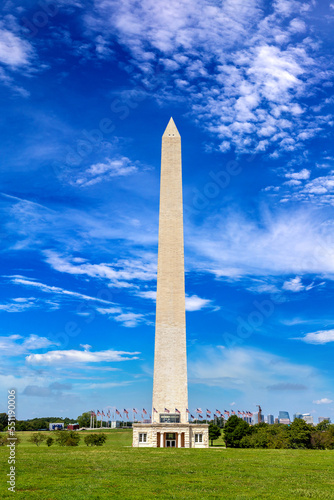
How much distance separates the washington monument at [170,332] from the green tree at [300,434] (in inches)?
527

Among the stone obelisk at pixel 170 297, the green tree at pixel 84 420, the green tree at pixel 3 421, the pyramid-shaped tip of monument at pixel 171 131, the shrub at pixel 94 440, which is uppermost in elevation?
the pyramid-shaped tip of monument at pixel 171 131

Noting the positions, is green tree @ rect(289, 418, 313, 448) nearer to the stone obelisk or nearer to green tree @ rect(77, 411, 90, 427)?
the stone obelisk

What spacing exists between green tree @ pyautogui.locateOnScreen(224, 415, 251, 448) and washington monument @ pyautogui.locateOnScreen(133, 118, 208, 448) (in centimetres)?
1393

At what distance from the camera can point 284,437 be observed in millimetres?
61281

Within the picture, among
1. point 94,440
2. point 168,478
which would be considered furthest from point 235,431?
point 168,478

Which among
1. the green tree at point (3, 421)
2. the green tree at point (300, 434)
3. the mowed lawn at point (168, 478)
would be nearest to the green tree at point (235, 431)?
the green tree at point (300, 434)

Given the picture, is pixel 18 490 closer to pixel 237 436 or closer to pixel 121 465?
pixel 121 465

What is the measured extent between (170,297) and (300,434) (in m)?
25.4

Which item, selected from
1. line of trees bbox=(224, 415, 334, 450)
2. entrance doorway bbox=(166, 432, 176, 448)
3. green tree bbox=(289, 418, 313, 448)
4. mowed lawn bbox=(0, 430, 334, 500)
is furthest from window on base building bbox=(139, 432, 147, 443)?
green tree bbox=(289, 418, 313, 448)

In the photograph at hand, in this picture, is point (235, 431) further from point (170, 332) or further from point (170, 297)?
point (170, 297)

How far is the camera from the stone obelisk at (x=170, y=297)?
190 feet

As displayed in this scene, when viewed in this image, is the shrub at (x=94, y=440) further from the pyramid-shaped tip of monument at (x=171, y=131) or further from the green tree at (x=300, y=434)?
the pyramid-shaped tip of monument at (x=171, y=131)

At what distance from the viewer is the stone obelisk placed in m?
57.8

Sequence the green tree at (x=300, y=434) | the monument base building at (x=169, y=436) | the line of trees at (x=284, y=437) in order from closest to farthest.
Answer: the monument base building at (x=169, y=436) < the green tree at (x=300, y=434) < the line of trees at (x=284, y=437)
